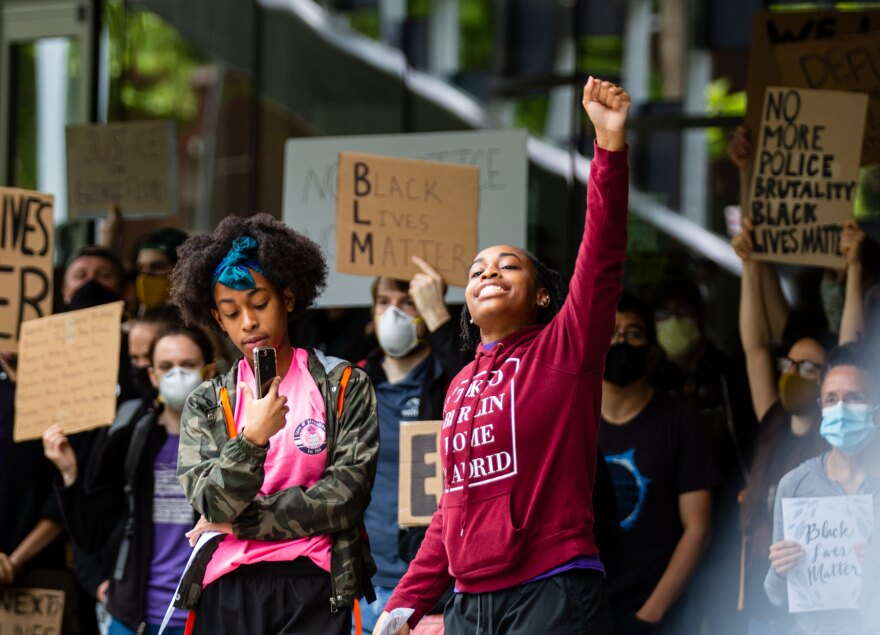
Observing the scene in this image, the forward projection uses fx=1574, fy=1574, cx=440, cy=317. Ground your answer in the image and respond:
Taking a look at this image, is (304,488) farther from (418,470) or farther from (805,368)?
(805,368)

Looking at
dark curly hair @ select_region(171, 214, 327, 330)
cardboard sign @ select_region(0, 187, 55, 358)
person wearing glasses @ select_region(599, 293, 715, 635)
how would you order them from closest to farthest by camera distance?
dark curly hair @ select_region(171, 214, 327, 330)
person wearing glasses @ select_region(599, 293, 715, 635)
cardboard sign @ select_region(0, 187, 55, 358)

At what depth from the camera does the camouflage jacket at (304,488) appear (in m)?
4.27

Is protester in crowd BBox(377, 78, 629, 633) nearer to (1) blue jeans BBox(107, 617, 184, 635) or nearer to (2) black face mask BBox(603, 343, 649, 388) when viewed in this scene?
(2) black face mask BBox(603, 343, 649, 388)

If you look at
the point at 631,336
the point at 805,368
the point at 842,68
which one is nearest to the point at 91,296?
the point at 631,336

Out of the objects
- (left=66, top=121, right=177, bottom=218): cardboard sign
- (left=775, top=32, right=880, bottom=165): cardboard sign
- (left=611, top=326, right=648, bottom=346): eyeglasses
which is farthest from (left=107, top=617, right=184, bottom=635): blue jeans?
(left=775, top=32, right=880, bottom=165): cardboard sign

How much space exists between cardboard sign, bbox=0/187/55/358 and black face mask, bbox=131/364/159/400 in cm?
57

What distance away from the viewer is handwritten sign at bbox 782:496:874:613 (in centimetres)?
496

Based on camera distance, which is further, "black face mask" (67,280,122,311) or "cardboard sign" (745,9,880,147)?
"black face mask" (67,280,122,311)

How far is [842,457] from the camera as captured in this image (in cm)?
513

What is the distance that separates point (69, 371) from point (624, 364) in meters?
2.23

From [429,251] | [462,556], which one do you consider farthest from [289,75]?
[462,556]

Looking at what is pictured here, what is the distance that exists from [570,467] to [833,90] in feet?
9.34

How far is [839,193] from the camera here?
6281 mm

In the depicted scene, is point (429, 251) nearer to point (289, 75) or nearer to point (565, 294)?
point (565, 294)
